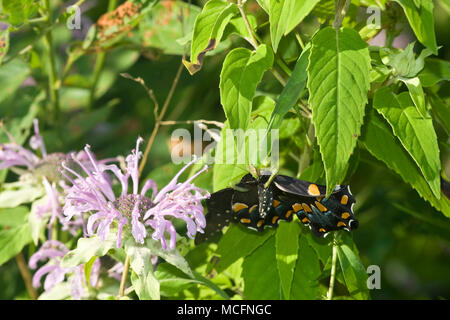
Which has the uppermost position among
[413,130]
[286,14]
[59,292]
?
[286,14]

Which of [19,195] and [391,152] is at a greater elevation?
[391,152]

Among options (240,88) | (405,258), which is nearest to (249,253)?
(240,88)

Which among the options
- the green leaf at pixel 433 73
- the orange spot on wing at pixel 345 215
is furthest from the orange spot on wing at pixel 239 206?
the green leaf at pixel 433 73

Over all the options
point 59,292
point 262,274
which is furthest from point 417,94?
point 59,292

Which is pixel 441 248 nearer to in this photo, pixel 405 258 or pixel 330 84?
pixel 405 258

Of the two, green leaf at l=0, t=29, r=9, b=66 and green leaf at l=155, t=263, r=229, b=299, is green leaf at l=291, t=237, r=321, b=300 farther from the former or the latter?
green leaf at l=0, t=29, r=9, b=66

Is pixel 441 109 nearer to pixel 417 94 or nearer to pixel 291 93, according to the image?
pixel 417 94

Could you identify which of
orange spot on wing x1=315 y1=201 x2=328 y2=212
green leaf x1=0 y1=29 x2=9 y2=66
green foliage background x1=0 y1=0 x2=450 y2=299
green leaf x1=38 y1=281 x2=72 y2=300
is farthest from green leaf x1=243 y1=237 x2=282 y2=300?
green leaf x1=0 y1=29 x2=9 y2=66
